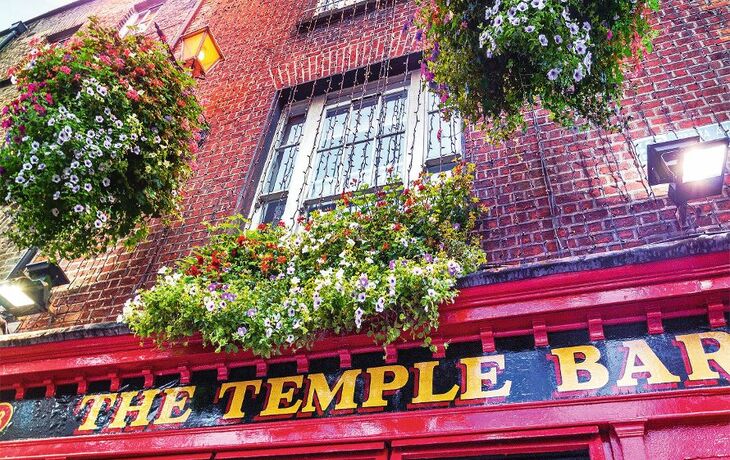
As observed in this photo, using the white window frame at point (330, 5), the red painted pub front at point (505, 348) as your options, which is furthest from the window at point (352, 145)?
the white window frame at point (330, 5)

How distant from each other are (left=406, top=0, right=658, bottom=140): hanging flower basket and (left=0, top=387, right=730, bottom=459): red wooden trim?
206cm

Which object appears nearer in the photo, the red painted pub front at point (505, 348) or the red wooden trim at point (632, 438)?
the red wooden trim at point (632, 438)

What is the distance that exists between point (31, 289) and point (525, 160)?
5129mm

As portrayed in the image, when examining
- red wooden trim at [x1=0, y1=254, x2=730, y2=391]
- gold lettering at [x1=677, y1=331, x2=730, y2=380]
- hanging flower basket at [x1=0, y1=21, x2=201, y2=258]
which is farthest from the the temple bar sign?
hanging flower basket at [x1=0, y1=21, x2=201, y2=258]

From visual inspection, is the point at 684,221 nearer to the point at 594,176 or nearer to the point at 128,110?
the point at 594,176

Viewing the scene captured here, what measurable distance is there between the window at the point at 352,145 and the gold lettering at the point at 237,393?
202 centimetres

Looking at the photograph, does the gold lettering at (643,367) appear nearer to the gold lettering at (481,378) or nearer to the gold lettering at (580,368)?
the gold lettering at (580,368)

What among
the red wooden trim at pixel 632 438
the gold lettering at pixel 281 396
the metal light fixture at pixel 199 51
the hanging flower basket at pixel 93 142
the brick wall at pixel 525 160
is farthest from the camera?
the metal light fixture at pixel 199 51

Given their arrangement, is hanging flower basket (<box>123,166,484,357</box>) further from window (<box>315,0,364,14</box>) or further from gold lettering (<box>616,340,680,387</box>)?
window (<box>315,0,364,14</box>)

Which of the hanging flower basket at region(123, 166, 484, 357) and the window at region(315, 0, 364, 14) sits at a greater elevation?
the window at region(315, 0, 364, 14)

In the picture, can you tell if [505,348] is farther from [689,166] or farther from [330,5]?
[330,5]

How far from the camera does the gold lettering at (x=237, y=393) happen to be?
14.4ft

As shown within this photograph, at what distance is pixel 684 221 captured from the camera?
13.3ft

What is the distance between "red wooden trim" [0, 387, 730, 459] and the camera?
129 inches
